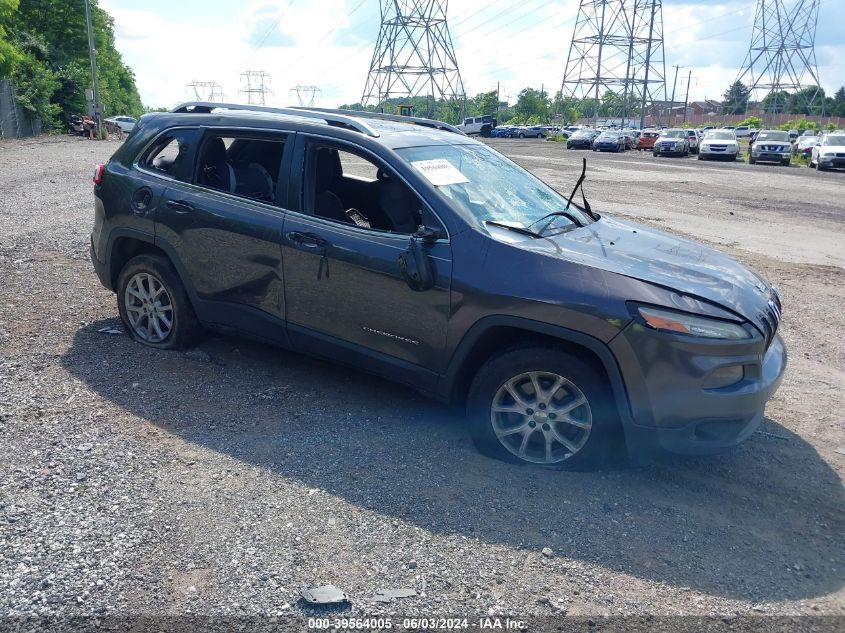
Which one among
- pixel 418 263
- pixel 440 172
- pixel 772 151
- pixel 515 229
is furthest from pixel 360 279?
pixel 772 151

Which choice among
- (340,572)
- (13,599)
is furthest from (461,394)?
(13,599)

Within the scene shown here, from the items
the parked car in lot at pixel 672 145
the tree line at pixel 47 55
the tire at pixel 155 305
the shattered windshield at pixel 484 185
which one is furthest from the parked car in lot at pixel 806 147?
the tree line at pixel 47 55

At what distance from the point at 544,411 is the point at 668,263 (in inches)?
44.5

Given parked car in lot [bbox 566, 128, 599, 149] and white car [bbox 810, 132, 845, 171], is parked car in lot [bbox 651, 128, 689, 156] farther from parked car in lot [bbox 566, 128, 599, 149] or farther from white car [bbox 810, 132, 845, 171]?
parked car in lot [bbox 566, 128, 599, 149]

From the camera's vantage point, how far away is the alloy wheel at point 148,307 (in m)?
5.54

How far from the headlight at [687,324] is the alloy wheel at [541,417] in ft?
1.73

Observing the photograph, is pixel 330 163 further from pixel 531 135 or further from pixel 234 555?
pixel 531 135

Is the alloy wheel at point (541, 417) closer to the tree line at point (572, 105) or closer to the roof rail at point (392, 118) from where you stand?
the roof rail at point (392, 118)

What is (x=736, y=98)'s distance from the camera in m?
122

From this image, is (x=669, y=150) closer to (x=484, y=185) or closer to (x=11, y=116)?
(x=11, y=116)

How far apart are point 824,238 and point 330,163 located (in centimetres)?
1088

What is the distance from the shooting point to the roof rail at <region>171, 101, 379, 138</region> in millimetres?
4727

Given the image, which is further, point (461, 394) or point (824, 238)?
point (824, 238)

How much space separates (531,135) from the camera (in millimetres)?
90438
